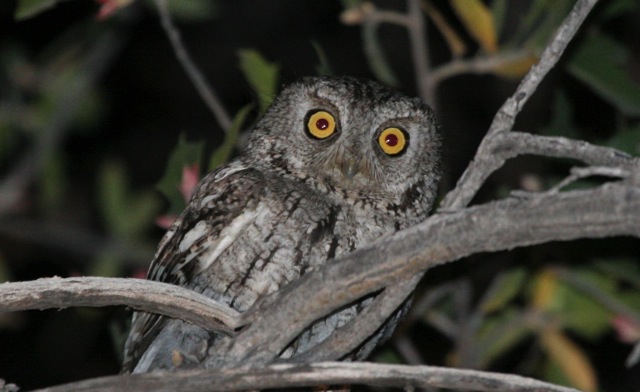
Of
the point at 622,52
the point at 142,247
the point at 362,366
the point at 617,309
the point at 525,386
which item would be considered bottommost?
the point at 142,247

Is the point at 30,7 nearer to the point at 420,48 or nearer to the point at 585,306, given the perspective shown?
the point at 420,48

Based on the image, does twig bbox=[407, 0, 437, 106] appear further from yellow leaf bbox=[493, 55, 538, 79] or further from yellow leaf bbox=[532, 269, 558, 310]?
yellow leaf bbox=[532, 269, 558, 310]

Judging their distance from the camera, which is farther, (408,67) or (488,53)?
(408,67)

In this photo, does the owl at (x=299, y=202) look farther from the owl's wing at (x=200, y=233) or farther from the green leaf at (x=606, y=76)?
the green leaf at (x=606, y=76)

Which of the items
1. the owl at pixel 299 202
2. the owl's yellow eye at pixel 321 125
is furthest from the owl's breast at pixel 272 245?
the owl's yellow eye at pixel 321 125

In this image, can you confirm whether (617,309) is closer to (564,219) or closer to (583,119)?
(583,119)

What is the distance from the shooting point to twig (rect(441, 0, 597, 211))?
1.93 m

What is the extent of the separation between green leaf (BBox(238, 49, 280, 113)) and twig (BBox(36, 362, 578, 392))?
182cm

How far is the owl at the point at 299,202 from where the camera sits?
109 inches

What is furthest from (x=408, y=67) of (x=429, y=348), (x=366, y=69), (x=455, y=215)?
(x=455, y=215)

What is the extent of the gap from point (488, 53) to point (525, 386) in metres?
2.28

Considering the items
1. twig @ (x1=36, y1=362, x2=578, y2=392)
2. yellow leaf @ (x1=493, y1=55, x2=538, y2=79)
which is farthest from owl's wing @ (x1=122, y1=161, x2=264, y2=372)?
yellow leaf @ (x1=493, y1=55, x2=538, y2=79)

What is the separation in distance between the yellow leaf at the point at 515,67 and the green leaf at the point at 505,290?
873 mm

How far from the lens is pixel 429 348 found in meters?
5.20
